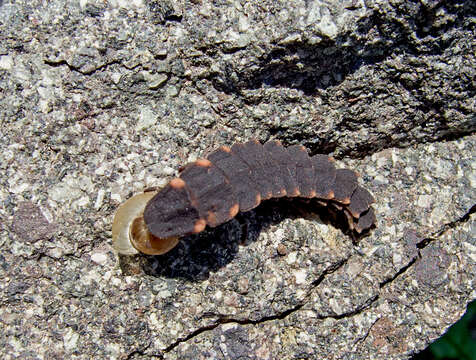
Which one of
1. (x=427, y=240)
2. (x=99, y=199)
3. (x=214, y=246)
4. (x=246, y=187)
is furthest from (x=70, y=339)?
(x=427, y=240)

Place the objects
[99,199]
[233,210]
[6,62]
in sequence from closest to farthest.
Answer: [233,210]
[6,62]
[99,199]

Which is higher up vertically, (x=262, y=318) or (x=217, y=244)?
(x=217, y=244)

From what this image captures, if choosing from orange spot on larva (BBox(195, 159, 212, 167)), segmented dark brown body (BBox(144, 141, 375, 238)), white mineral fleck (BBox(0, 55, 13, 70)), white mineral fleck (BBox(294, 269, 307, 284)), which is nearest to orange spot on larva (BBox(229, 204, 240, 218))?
segmented dark brown body (BBox(144, 141, 375, 238))

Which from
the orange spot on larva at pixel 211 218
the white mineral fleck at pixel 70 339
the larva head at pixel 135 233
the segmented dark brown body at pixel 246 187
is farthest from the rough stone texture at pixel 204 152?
the orange spot on larva at pixel 211 218

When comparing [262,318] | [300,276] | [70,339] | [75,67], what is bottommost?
[70,339]

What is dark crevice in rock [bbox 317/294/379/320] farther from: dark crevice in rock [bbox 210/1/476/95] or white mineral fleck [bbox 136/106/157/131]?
white mineral fleck [bbox 136/106/157/131]

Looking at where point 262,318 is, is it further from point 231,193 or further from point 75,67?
point 75,67
